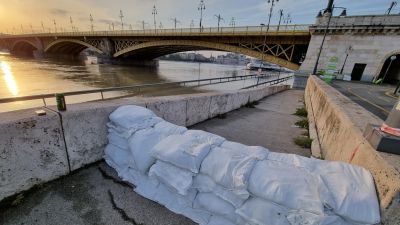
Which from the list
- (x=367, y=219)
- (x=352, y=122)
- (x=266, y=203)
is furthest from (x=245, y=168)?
(x=352, y=122)

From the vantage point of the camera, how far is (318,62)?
895 inches

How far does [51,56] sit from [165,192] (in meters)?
74.7

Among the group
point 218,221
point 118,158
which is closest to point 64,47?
point 118,158

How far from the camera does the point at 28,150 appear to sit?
2.38m

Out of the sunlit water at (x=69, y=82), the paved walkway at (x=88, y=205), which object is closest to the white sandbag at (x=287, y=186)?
the paved walkway at (x=88, y=205)

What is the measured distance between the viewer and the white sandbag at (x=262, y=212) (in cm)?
173

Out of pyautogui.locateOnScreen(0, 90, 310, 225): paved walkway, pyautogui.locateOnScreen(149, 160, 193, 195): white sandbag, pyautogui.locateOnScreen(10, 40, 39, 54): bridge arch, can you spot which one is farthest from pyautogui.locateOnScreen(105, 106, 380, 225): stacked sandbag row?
pyautogui.locateOnScreen(10, 40, 39, 54): bridge arch

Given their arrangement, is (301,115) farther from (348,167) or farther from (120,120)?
(120,120)

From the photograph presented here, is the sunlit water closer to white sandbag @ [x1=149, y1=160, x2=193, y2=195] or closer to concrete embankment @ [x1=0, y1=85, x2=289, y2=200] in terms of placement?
concrete embankment @ [x1=0, y1=85, x2=289, y2=200]

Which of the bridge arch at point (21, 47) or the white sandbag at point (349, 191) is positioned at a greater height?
the white sandbag at point (349, 191)

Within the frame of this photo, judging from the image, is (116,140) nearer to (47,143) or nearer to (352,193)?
(47,143)

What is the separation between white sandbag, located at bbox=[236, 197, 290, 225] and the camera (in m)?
1.73

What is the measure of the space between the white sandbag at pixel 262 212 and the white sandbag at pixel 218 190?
0.23 feet

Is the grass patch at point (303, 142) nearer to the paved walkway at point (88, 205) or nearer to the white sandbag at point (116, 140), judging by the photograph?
the paved walkway at point (88, 205)
